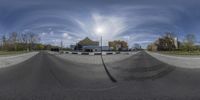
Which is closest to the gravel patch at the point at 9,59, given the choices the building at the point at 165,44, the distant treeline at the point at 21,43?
the distant treeline at the point at 21,43

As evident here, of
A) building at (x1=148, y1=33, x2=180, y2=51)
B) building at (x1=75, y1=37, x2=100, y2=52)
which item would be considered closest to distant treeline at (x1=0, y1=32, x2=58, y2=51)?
building at (x1=75, y1=37, x2=100, y2=52)

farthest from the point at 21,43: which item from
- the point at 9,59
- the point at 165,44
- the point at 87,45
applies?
the point at 9,59

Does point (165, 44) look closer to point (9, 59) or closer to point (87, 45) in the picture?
point (87, 45)

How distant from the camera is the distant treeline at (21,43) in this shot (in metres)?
5.11

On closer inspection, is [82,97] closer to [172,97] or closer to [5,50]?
[172,97]

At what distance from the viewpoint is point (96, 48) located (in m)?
5.73

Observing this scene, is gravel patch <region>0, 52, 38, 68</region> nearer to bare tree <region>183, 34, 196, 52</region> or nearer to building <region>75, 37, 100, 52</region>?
building <region>75, 37, 100, 52</region>

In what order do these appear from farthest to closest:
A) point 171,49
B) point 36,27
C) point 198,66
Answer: point 198,66, point 171,49, point 36,27

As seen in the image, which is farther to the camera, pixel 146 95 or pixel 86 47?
pixel 86 47

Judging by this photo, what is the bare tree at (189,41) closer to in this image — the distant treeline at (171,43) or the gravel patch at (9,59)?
the distant treeline at (171,43)

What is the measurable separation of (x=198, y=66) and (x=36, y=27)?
863 centimetres

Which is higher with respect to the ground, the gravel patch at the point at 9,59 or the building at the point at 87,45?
the building at the point at 87,45

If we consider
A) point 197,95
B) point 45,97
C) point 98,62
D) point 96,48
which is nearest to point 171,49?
point 197,95

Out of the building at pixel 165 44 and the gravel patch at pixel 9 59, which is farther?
the gravel patch at pixel 9 59
